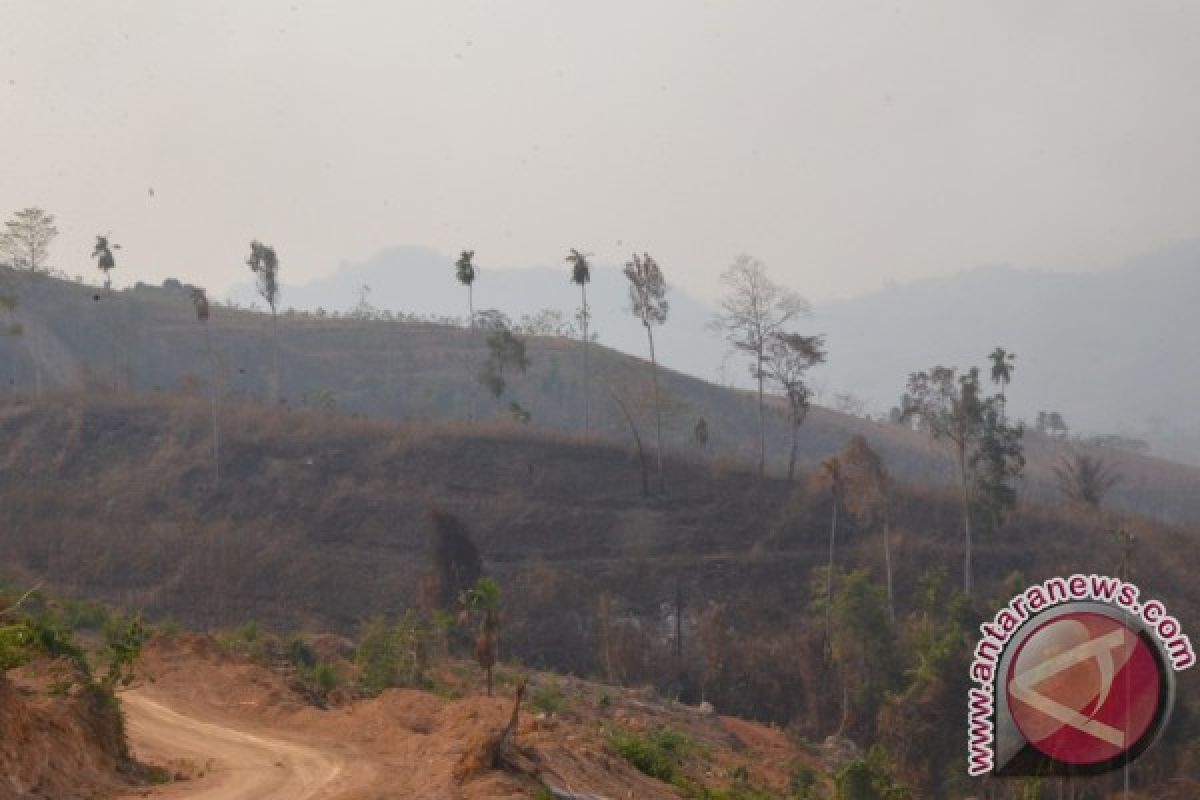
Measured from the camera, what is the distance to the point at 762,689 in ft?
161

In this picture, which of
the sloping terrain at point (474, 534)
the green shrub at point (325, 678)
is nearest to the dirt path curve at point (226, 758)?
the green shrub at point (325, 678)

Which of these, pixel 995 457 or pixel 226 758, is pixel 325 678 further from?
pixel 995 457

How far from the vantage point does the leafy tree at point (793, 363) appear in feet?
224

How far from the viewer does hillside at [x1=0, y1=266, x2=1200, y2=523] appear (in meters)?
102

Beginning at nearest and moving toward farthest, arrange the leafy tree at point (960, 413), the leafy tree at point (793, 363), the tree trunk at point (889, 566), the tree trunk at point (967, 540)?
the tree trunk at point (889, 566) → the tree trunk at point (967, 540) → the leafy tree at point (960, 413) → the leafy tree at point (793, 363)

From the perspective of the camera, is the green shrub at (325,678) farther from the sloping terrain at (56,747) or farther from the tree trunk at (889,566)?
the tree trunk at (889,566)

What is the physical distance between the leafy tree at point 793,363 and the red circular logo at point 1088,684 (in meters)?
60.0

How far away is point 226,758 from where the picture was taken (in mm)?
18641

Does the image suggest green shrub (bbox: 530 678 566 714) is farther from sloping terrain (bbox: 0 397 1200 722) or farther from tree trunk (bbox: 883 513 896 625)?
tree trunk (bbox: 883 513 896 625)

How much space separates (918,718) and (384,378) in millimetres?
82111

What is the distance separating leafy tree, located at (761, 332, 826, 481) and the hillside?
21902 millimetres

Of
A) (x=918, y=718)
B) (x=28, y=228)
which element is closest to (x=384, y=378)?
(x=28, y=228)

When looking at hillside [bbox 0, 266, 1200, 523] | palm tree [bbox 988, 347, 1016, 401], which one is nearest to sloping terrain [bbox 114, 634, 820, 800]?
palm tree [bbox 988, 347, 1016, 401]

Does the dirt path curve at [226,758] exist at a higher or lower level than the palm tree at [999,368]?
Result: lower
